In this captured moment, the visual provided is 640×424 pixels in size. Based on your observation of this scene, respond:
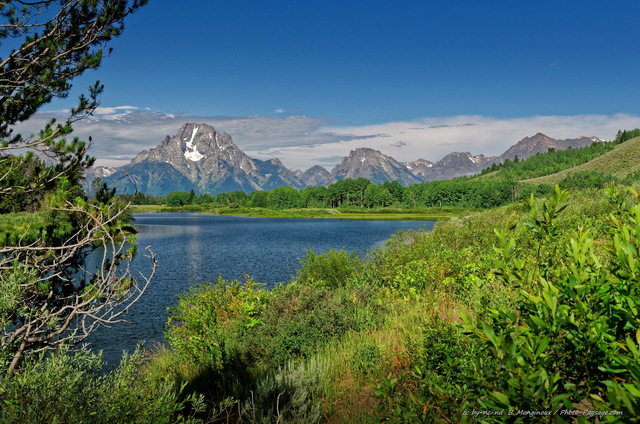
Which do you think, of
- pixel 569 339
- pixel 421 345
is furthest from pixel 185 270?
pixel 569 339

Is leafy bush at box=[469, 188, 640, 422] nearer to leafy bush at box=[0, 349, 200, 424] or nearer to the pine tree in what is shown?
leafy bush at box=[0, 349, 200, 424]

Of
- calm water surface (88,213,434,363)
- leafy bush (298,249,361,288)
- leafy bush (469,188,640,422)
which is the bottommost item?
calm water surface (88,213,434,363)

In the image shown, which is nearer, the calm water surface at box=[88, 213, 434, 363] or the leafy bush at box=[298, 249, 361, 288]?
the leafy bush at box=[298, 249, 361, 288]

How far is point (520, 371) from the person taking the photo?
2062 mm

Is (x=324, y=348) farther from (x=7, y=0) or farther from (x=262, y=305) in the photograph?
(x=7, y=0)

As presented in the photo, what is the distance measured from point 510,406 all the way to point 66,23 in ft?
31.4

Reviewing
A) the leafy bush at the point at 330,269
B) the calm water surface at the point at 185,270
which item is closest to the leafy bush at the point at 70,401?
the calm water surface at the point at 185,270

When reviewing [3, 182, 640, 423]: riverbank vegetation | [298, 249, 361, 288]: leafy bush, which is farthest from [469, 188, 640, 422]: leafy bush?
[298, 249, 361, 288]: leafy bush

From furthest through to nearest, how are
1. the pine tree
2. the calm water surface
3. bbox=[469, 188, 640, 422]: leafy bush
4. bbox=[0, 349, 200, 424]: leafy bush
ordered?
the calm water surface → the pine tree → bbox=[0, 349, 200, 424]: leafy bush → bbox=[469, 188, 640, 422]: leafy bush

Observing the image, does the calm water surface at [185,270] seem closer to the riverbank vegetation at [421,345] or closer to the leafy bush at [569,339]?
the riverbank vegetation at [421,345]

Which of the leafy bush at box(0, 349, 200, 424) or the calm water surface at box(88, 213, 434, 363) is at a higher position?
the leafy bush at box(0, 349, 200, 424)

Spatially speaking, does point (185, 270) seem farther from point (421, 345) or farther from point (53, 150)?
point (421, 345)

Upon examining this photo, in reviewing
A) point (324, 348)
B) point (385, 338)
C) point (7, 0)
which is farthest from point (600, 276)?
point (7, 0)

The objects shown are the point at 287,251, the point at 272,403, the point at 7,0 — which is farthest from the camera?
the point at 287,251
